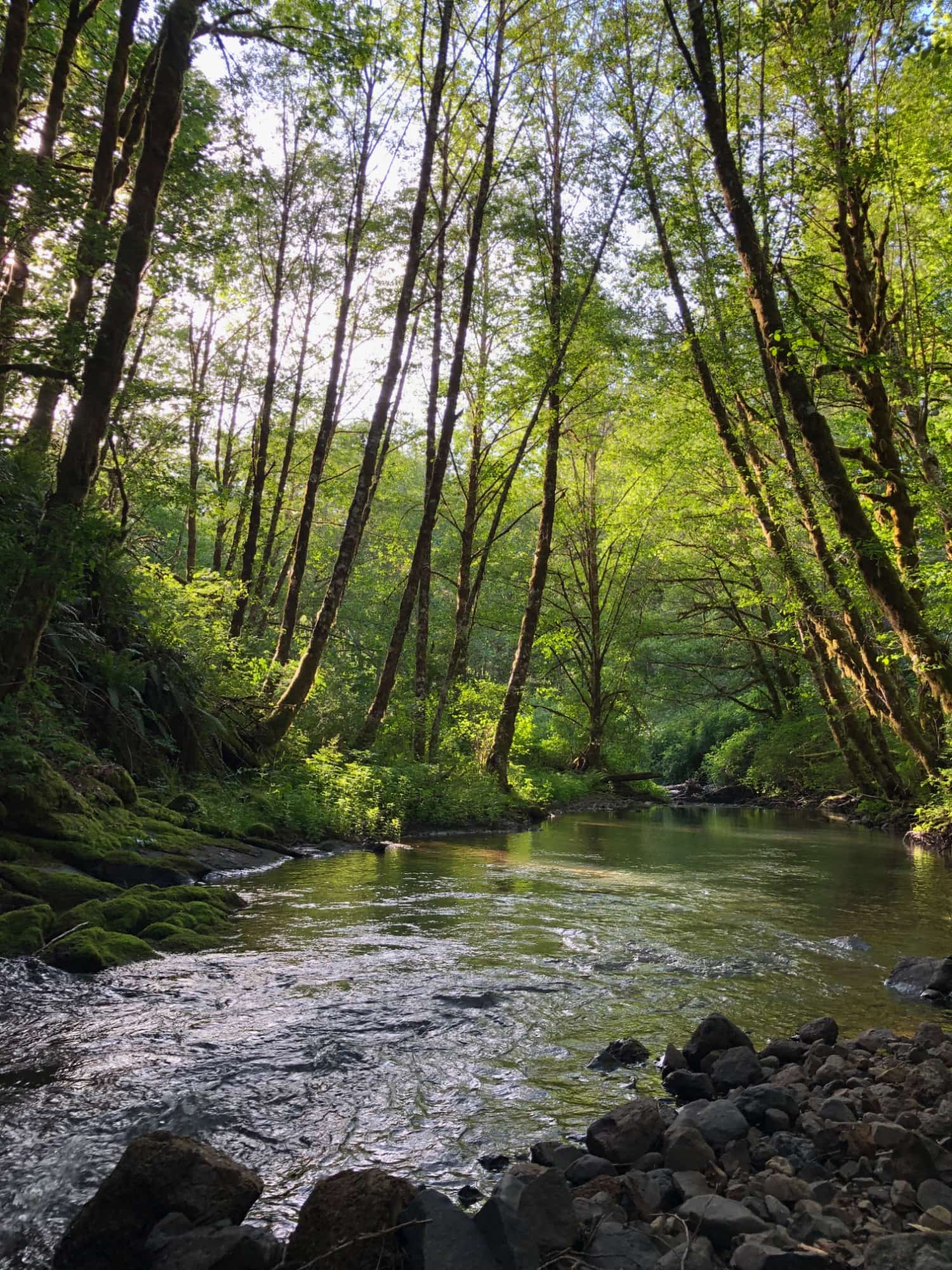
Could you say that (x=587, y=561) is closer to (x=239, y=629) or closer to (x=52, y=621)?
(x=239, y=629)

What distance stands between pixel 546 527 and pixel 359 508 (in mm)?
7271

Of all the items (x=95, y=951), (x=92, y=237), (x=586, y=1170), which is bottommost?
(x=95, y=951)

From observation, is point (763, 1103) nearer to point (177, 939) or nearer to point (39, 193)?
point (177, 939)

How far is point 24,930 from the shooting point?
553 cm

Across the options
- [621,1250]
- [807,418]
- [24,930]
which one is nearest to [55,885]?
[24,930]

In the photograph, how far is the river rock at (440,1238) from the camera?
7.84 feet

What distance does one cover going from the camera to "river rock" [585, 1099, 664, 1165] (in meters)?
3.13

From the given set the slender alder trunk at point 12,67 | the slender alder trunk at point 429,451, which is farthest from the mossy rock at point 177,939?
the slender alder trunk at point 429,451

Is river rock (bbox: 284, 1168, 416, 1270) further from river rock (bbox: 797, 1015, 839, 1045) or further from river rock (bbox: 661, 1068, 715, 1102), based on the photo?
river rock (bbox: 797, 1015, 839, 1045)

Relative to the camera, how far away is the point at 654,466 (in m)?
24.9

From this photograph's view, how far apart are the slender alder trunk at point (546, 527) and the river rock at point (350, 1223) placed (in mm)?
17150

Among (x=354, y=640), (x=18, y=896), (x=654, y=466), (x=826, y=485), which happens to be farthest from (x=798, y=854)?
(x=354, y=640)

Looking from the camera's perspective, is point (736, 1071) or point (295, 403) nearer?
point (736, 1071)

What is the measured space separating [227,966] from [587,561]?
25574 millimetres
